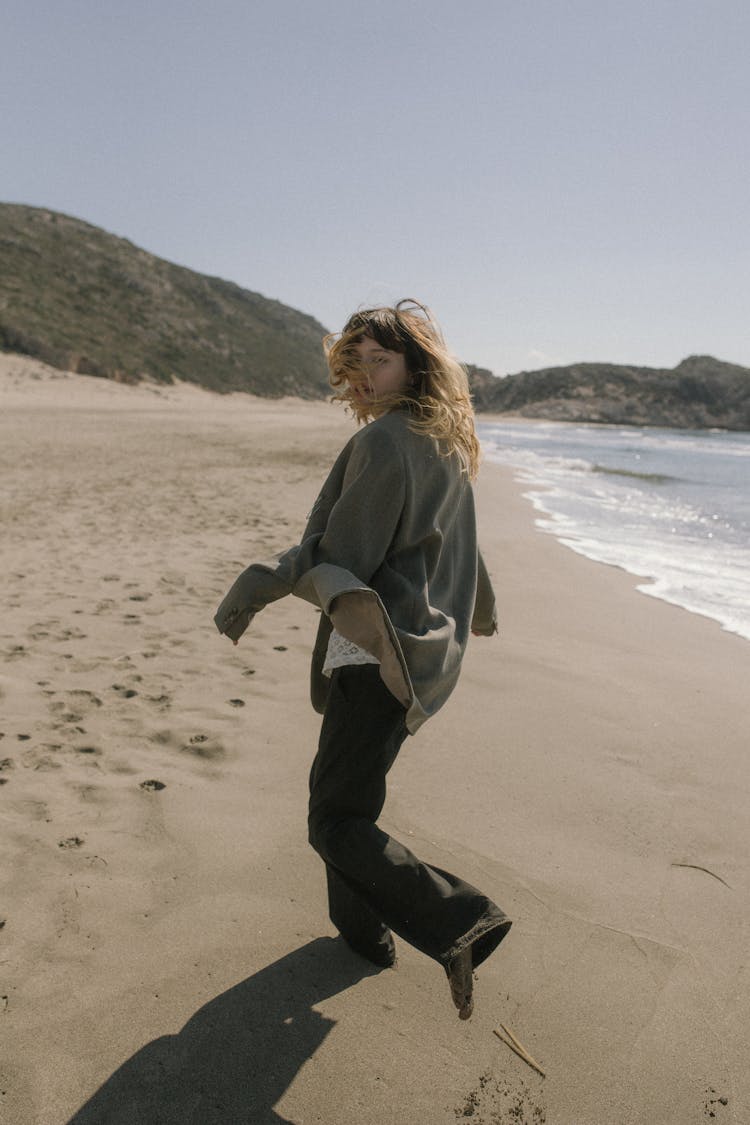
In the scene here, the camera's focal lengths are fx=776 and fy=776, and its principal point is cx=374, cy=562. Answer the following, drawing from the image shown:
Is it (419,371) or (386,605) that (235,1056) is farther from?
(419,371)

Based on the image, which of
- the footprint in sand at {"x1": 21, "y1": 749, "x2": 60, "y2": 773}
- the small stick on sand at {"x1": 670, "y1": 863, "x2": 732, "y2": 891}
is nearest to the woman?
the small stick on sand at {"x1": 670, "y1": 863, "x2": 732, "y2": 891}

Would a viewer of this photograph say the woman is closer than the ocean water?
Yes

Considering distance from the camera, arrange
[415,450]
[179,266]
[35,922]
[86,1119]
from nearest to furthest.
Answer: [86,1119] → [415,450] → [35,922] → [179,266]

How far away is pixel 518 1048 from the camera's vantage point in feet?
5.85

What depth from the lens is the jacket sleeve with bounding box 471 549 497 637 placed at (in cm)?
216

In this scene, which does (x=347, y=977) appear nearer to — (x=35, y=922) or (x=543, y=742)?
(x=35, y=922)

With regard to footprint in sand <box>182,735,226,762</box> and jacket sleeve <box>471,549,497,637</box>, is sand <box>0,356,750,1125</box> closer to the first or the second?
footprint in sand <box>182,735,226,762</box>

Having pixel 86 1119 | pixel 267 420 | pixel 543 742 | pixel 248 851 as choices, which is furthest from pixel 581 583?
pixel 267 420

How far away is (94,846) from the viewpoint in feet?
7.96

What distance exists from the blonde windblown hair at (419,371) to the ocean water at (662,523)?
4.12 meters

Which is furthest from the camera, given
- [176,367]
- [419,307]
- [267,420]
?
[176,367]

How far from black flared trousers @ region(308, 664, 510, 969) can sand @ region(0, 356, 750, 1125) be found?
34 centimetres

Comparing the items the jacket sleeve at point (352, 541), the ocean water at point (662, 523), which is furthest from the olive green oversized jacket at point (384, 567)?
the ocean water at point (662, 523)

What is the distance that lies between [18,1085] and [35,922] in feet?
1.64
